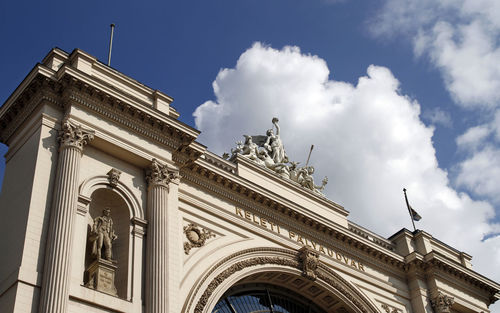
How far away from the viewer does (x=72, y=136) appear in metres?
20.2

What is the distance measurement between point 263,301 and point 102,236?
8190mm

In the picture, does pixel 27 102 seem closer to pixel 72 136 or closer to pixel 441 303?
pixel 72 136

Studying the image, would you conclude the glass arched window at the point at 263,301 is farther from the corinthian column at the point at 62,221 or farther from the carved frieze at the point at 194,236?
the corinthian column at the point at 62,221

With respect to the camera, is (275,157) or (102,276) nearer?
(102,276)

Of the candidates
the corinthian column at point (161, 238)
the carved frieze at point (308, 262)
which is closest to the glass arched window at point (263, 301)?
the carved frieze at point (308, 262)

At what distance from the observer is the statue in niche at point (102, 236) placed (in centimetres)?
1952

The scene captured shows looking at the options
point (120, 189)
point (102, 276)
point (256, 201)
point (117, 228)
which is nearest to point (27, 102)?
point (120, 189)

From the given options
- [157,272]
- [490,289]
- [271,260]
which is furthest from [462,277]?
[157,272]

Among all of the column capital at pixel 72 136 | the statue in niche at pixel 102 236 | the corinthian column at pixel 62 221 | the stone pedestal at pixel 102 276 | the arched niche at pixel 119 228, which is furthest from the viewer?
the column capital at pixel 72 136

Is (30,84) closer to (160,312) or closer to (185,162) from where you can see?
(185,162)

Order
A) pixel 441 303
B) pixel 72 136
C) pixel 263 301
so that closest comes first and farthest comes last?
pixel 72 136 → pixel 263 301 → pixel 441 303

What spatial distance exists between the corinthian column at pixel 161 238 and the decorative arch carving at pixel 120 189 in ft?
1.28

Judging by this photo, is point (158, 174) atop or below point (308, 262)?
atop

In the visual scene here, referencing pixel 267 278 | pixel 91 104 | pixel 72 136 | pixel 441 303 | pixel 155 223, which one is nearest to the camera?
pixel 72 136
